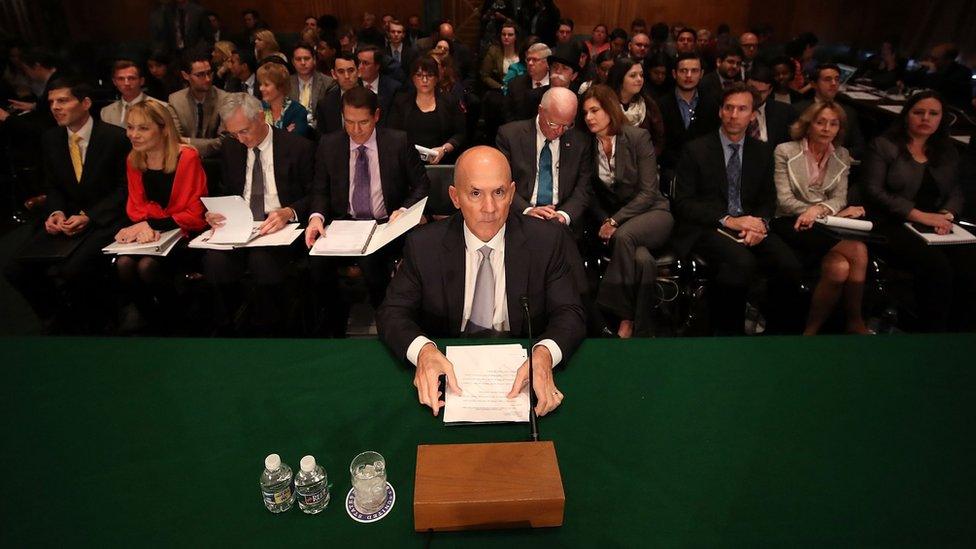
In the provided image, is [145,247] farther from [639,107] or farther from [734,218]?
[639,107]

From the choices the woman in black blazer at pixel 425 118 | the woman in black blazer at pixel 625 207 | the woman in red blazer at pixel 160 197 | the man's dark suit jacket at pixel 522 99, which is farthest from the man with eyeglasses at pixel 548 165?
the woman in red blazer at pixel 160 197

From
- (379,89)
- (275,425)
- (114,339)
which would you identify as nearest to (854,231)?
(275,425)

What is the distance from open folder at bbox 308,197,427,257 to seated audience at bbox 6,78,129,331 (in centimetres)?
145

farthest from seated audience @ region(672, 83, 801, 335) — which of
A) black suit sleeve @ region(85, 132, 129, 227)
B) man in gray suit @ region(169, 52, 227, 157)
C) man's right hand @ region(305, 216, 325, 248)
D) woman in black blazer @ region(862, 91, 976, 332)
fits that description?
man in gray suit @ region(169, 52, 227, 157)

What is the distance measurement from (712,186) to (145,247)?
→ 3464 millimetres

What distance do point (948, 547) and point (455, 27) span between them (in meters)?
11.1

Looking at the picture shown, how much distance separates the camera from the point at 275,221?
11.0 feet

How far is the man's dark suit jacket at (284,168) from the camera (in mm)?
3621

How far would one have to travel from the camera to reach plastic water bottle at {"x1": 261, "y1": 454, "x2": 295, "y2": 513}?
141 centimetres

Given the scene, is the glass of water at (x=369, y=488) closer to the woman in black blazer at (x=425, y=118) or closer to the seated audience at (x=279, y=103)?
the woman in black blazer at (x=425, y=118)

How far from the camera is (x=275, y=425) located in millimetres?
1683

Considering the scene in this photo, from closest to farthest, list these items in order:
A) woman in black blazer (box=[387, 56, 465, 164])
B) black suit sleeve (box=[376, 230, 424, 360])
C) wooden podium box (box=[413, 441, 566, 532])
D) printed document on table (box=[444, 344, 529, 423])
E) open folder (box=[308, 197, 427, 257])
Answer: wooden podium box (box=[413, 441, 566, 532]) < printed document on table (box=[444, 344, 529, 423]) < black suit sleeve (box=[376, 230, 424, 360]) < open folder (box=[308, 197, 427, 257]) < woman in black blazer (box=[387, 56, 465, 164])

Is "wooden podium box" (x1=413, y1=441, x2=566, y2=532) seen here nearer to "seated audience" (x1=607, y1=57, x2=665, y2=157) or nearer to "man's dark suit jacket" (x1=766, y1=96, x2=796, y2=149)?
"seated audience" (x1=607, y1=57, x2=665, y2=157)

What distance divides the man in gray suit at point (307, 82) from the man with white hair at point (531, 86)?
177 centimetres
